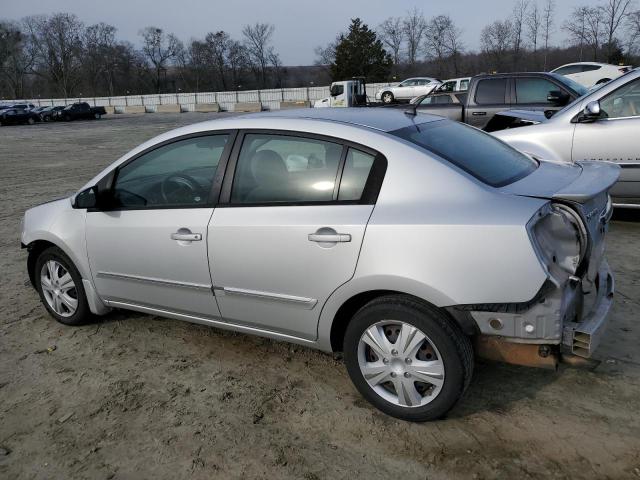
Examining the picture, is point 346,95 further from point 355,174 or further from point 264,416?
point 264,416

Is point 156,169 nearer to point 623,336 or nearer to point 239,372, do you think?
point 239,372

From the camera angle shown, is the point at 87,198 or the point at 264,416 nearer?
the point at 264,416

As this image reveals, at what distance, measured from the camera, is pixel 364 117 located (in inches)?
133

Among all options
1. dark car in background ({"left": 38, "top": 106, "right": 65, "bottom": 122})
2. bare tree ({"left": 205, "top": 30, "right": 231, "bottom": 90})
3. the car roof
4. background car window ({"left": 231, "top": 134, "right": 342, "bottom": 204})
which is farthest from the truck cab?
bare tree ({"left": 205, "top": 30, "right": 231, "bottom": 90})

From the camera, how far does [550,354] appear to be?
2631mm

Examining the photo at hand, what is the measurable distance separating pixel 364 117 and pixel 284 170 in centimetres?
61

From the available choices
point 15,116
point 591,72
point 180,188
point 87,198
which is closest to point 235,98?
point 15,116

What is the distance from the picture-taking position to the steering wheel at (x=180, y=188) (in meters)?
3.49

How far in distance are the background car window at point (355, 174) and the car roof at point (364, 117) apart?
0.24 m

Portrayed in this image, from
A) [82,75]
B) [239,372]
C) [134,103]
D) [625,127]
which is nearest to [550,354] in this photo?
[239,372]

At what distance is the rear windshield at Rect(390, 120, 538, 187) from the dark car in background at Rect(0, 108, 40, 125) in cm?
4719

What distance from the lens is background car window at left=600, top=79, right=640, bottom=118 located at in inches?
232

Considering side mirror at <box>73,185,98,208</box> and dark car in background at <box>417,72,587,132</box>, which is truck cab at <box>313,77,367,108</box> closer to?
dark car in background at <box>417,72,587,132</box>

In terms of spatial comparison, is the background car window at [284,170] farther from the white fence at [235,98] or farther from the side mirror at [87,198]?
the white fence at [235,98]
